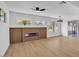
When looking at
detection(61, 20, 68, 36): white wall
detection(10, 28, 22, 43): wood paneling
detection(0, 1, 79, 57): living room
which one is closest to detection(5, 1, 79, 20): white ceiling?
detection(0, 1, 79, 57): living room

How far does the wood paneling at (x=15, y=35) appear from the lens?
8.43 metres

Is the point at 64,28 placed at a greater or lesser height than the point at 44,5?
lesser

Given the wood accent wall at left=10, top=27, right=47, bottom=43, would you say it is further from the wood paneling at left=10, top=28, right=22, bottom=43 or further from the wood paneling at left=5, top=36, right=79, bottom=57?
the wood paneling at left=5, top=36, right=79, bottom=57

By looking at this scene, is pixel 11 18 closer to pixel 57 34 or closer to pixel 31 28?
pixel 31 28

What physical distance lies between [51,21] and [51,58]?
9.37 metres

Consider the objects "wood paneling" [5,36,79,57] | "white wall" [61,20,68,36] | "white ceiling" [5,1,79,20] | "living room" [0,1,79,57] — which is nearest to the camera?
"wood paneling" [5,36,79,57]

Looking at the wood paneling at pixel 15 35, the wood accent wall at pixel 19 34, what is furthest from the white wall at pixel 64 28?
the wood paneling at pixel 15 35

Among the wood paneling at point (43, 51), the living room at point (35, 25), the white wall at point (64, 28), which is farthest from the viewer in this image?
the white wall at point (64, 28)

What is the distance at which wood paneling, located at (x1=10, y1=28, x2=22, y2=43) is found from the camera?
27.7 feet

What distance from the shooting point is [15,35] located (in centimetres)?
859

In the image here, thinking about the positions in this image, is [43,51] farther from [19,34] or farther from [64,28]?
[64,28]

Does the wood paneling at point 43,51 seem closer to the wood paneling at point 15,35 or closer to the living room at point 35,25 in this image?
the living room at point 35,25

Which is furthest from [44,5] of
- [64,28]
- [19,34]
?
[64,28]

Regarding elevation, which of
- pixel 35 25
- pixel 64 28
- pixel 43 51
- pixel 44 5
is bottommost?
pixel 43 51
